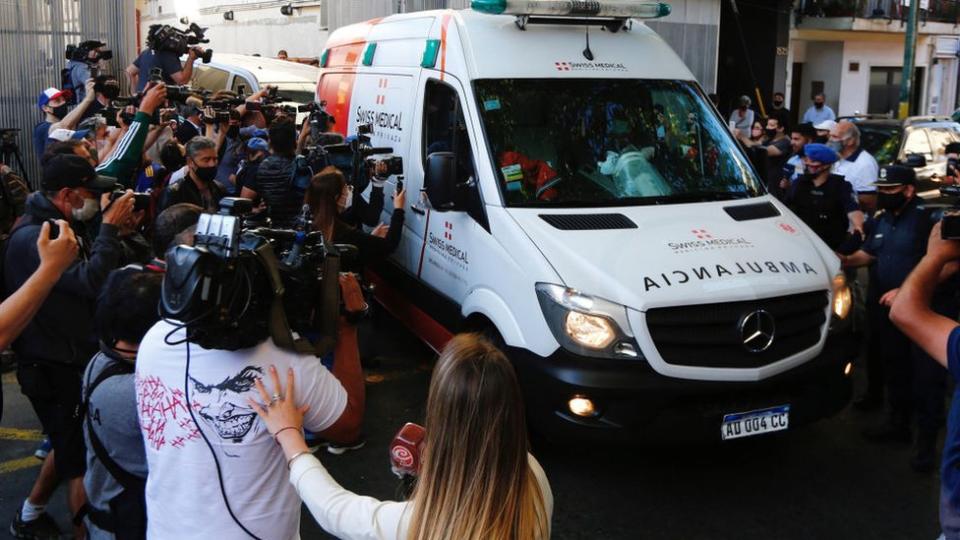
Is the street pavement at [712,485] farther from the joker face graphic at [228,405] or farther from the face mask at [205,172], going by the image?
the joker face graphic at [228,405]

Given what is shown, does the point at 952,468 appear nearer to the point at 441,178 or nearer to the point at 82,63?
the point at 441,178

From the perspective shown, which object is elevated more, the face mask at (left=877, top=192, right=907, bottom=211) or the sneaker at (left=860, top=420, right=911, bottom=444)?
the face mask at (left=877, top=192, right=907, bottom=211)

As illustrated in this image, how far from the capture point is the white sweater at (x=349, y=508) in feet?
6.73

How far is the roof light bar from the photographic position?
226 inches

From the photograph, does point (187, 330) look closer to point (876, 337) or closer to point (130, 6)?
point (876, 337)

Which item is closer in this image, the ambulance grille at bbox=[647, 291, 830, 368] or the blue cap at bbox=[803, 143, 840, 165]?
the ambulance grille at bbox=[647, 291, 830, 368]

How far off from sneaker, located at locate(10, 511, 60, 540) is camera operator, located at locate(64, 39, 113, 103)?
580 centimetres

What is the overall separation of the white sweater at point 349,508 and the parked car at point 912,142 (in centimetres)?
1117

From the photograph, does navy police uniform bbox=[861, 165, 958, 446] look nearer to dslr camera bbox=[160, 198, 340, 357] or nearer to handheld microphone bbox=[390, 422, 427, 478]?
dslr camera bbox=[160, 198, 340, 357]

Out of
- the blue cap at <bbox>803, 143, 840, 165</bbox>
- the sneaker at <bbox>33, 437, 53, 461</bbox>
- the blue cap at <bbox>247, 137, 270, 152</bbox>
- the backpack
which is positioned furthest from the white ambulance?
the sneaker at <bbox>33, 437, 53, 461</bbox>

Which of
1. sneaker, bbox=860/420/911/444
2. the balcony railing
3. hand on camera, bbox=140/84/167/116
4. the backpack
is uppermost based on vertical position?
the balcony railing

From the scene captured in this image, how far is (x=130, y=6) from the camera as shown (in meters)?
10.9

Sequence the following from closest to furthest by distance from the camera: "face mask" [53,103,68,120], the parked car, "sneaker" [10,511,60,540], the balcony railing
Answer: "sneaker" [10,511,60,540], "face mask" [53,103,68,120], the parked car, the balcony railing

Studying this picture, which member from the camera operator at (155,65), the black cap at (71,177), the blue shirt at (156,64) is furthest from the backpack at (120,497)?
the blue shirt at (156,64)
